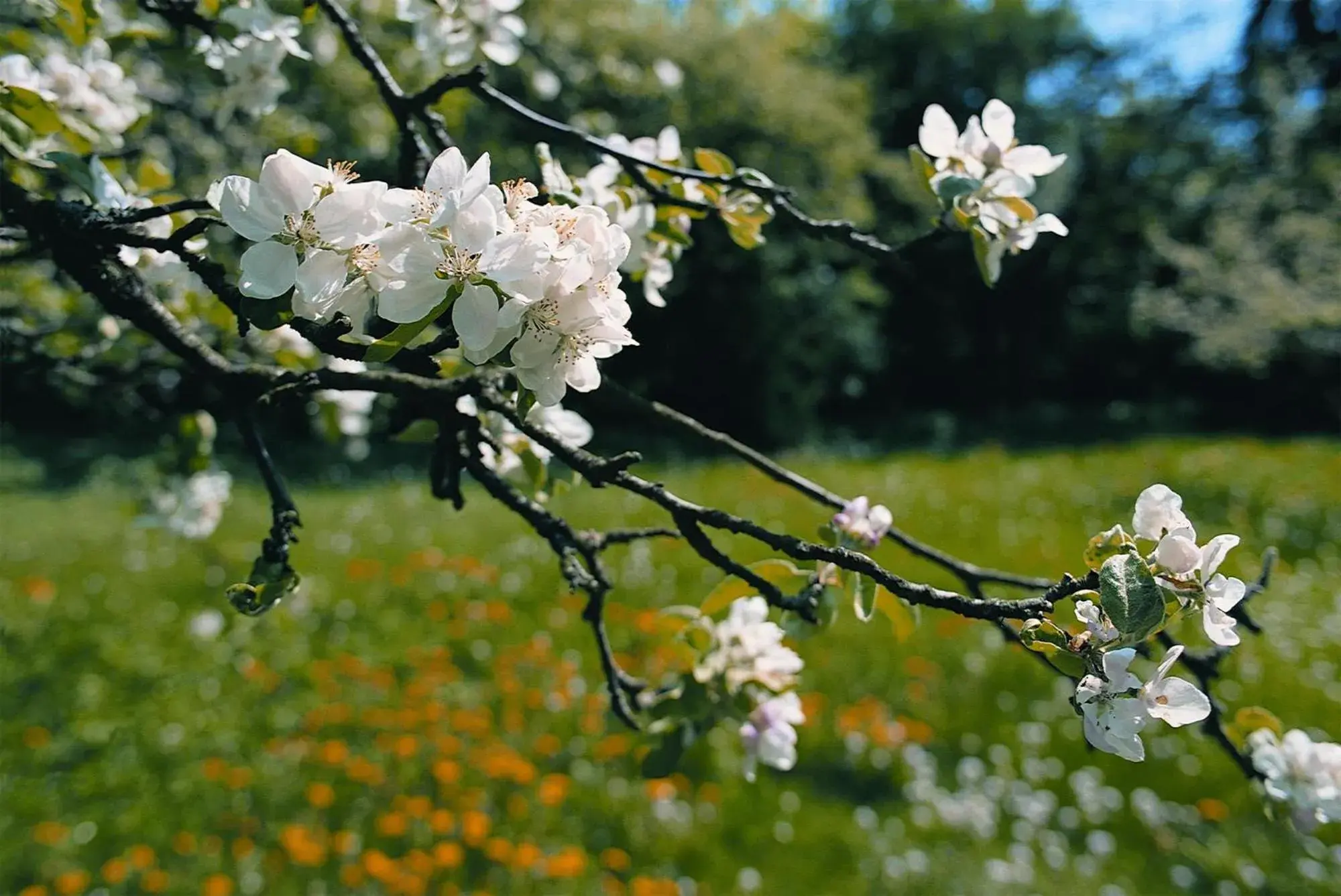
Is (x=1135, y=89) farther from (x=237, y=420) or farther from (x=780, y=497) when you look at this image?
(x=237, y=420)

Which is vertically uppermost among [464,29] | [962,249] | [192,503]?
[962,249]

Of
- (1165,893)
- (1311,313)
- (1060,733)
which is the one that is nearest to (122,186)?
(1165,893)

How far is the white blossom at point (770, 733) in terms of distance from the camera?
1.25m

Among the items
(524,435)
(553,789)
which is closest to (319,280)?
(524,435)

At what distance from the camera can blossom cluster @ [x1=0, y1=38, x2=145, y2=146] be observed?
1441 millimetres

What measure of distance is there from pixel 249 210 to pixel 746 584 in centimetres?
64

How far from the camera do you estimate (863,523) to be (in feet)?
3.73

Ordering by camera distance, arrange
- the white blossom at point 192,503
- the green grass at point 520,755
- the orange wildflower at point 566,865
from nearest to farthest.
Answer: the white blossom at point 192,503, the orange wildflower at point 566,865, the green grass at point 520,755

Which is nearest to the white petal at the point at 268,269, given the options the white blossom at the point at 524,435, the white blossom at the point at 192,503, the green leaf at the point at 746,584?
the white blossom at the point at 524,435

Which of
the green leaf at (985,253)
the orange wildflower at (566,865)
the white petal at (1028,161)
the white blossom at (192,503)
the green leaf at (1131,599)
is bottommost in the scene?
the orange wildflower at (566,865)

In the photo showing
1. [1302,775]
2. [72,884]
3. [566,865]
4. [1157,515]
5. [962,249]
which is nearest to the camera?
[1157,515]

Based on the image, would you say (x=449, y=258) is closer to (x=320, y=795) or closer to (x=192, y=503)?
(x=192, y=503)

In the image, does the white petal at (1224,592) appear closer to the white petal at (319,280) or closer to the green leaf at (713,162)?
the white petal at (319,280)

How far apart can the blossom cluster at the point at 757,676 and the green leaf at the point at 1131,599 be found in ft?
1.85
